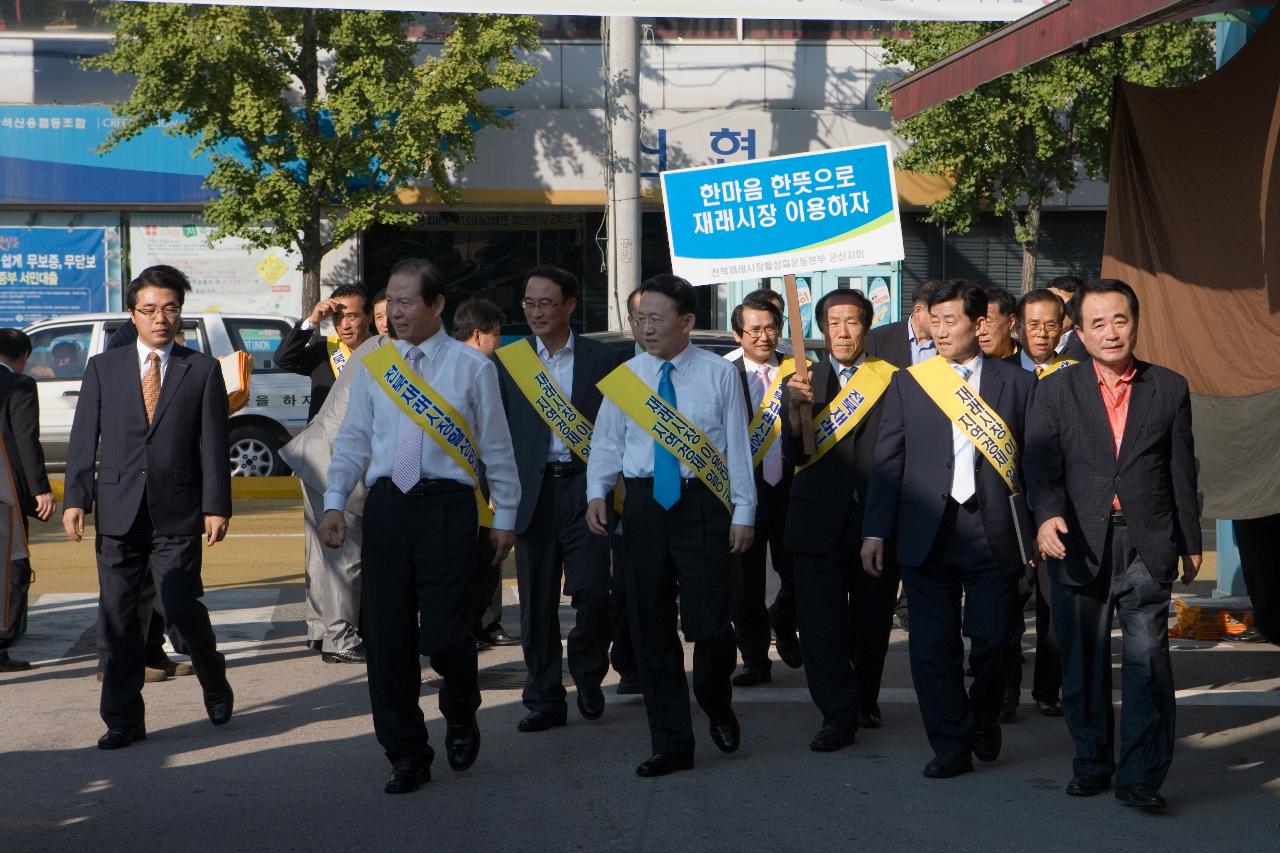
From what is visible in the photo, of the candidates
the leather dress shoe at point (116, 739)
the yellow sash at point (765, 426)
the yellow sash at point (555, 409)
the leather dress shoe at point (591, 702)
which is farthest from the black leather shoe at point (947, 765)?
the leather dress shoe at point (116, 739)

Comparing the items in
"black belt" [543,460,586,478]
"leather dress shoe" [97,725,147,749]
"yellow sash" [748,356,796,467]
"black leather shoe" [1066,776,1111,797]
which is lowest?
"black leather shoe" [1066,776,1111,797]

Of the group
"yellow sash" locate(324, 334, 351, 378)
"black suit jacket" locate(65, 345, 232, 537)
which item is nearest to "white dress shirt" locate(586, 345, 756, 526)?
"black suit jacket" locate(65, 345, 232, 537)

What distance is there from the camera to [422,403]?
224 inches

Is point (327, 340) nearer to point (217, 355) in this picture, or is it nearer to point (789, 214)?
point (789, 214)

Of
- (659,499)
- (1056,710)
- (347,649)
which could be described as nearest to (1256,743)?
(1056,710)

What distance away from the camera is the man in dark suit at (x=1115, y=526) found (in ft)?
17.6

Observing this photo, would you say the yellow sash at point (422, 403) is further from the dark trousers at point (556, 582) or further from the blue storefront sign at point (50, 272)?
the blue storefront sign at point (50, 272)

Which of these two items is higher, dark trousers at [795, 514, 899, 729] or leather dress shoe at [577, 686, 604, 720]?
dark trousers at [795, 514, 899, 729]

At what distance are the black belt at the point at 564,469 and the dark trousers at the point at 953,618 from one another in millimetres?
1538

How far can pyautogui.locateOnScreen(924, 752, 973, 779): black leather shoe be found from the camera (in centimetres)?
584

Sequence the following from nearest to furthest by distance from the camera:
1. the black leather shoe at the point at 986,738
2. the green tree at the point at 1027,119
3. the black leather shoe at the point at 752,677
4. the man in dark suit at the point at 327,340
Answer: the black leather shoe at the point at 986,738
the black leather shoe at the point at 752,677
the man in dark suit at the point at 327,340
the green tree at the point at 1027,119

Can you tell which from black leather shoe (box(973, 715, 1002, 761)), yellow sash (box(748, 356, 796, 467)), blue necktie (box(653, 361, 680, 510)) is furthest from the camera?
yellow sash (box(748, 356, 796, 467))

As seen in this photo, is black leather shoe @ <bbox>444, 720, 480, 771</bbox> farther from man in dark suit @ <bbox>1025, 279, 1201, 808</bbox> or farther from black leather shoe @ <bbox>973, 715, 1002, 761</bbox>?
man in dark suit @ <bbox>1025, 279, 1201, 808</bbox>

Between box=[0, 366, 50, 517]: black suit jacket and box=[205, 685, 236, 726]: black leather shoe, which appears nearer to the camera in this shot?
box=[205, 685, 236, 726]: black leather shoe
